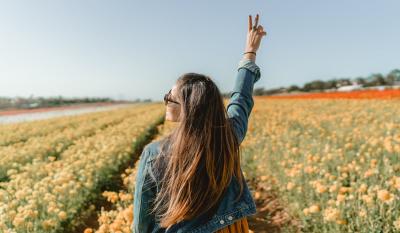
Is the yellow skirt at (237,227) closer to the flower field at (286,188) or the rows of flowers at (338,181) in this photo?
the flower field at (286,188)

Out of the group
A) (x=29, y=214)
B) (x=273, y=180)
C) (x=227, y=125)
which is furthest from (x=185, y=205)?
(x=273, y=180)

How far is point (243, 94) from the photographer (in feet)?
5.90

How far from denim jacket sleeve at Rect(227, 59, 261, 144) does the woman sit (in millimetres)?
135

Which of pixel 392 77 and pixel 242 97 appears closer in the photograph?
pixel 242 97

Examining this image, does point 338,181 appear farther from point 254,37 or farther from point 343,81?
point 343,81

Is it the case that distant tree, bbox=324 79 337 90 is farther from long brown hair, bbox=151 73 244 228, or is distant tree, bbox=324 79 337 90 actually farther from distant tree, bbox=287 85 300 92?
long brown hair, bbox=151 73 244 228

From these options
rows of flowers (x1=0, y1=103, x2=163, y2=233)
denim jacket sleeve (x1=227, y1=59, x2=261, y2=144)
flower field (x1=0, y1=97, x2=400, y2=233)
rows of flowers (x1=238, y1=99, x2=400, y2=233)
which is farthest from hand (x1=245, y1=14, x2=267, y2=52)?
rows of flowers (x1=0, y1=103, x2=163, y2=233)

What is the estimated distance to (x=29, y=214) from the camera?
11.4ft

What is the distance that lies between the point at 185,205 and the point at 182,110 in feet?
1.17

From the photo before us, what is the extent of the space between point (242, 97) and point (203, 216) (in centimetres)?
56

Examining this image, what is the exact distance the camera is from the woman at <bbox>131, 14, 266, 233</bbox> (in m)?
1.48

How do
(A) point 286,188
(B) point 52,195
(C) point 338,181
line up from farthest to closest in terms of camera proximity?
1. (A) point 286,188
2. (C) point 338,181
3. (B) point 52,195

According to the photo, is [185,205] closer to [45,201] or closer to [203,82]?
[203,82]

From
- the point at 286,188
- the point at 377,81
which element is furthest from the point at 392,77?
the point at 286,188
